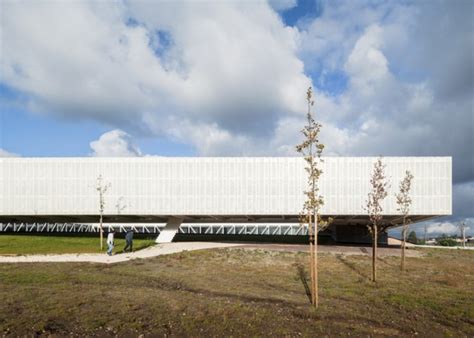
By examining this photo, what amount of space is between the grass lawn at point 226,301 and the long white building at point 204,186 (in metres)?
18.8

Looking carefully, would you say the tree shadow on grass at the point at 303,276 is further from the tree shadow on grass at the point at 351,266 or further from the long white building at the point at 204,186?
the long white building at the point at 204,186

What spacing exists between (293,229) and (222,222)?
12.2 meters

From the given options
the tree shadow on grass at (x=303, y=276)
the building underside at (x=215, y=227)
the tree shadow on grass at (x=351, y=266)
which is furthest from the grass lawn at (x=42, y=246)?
the tree shadow on grass at (x=351, y=266)

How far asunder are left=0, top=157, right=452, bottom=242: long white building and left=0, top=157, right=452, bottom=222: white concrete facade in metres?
0.11

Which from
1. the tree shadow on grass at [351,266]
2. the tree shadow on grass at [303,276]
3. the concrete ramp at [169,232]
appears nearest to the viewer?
the tree shadow on grass at [303,276]

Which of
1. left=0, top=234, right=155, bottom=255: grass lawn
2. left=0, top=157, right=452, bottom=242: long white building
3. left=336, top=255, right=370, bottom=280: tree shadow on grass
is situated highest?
left=0, top=157, right=452, bottom=242: long white building

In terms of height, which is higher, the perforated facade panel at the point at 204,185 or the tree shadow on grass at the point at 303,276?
the perforated facade panel at the point at 204,185

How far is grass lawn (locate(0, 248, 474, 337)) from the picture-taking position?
33.2ft

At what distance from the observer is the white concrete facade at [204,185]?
42.8m

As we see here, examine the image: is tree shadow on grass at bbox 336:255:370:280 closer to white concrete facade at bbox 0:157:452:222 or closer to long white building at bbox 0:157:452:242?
white concrete facade at bbox 0:157:452:222

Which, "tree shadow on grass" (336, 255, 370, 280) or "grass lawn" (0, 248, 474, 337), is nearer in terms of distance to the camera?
"grass lawn" (0, 248, 474, 337)

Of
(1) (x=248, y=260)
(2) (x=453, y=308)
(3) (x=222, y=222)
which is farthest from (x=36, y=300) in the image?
(3) (x=222, y=222)

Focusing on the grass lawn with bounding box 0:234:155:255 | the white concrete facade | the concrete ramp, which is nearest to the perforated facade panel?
the white concrete facade

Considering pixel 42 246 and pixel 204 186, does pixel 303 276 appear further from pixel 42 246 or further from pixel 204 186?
pixel 42 246
